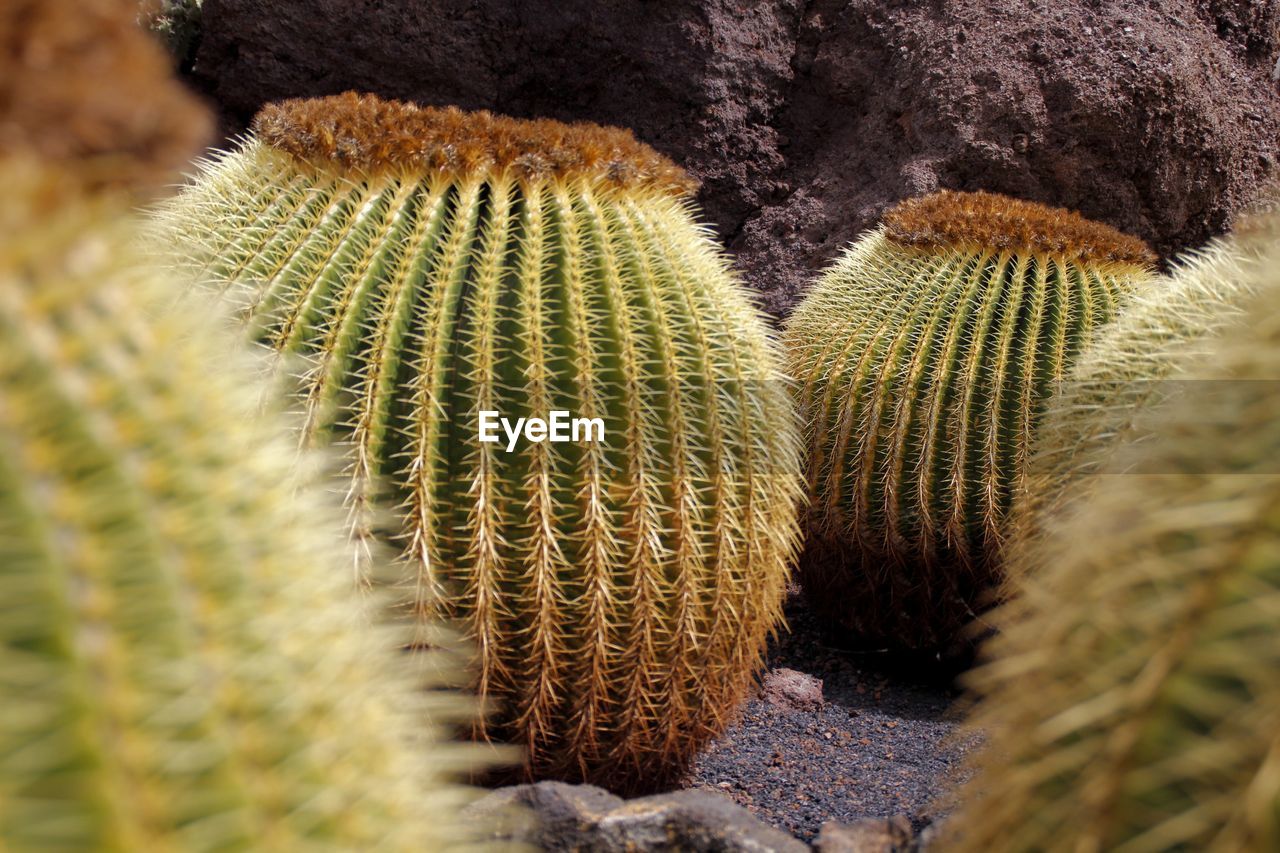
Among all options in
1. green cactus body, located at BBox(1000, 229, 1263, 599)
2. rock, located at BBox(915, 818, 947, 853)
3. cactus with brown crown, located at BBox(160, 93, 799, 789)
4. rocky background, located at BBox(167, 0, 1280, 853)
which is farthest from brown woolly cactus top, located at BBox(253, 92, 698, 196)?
rocky background, located at BBox(167, 0, 1280, 853)

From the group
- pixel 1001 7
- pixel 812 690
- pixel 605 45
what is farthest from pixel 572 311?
pixel 1001 7

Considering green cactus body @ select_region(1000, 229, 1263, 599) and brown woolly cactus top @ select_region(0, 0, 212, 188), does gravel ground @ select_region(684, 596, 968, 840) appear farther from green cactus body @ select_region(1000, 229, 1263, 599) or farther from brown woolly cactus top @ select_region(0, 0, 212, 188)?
brown woolly cactus top @ select_region(0, 0, 212, 188)

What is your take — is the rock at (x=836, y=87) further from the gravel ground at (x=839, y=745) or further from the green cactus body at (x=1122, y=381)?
the green cactus body at (x=1122, y=381)

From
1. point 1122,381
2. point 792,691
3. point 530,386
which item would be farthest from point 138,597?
point 792,691

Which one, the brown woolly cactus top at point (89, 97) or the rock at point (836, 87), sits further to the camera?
the rock at point (836, 87)

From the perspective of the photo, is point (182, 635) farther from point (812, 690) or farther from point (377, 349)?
point (812, 690)

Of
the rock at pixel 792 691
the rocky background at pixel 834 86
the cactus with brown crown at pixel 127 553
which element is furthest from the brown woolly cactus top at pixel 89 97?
the rocky background at pixel 834 86
